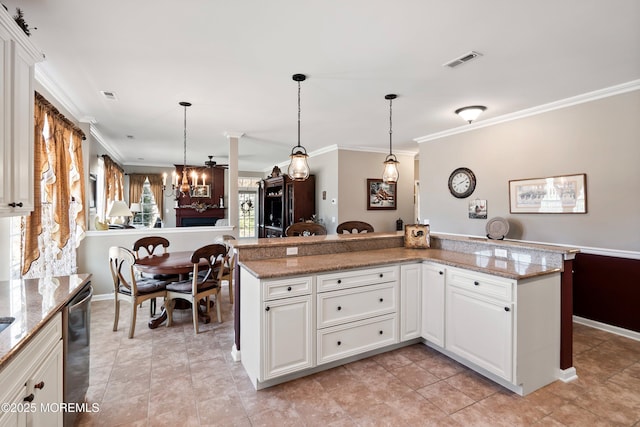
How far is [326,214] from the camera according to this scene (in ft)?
22.1

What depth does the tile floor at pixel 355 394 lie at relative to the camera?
1970mm

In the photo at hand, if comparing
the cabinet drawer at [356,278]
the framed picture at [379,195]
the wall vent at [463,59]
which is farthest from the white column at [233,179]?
the wall vent at [463,59]

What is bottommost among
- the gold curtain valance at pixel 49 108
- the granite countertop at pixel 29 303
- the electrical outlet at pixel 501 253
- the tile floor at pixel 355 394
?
the tile floor at pixel 355 394

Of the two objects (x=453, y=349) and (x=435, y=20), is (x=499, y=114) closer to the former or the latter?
(x=435, y=20)

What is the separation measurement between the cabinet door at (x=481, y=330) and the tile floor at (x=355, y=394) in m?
0.18

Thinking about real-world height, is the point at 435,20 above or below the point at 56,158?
above

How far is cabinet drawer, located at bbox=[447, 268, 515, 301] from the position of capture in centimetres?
220

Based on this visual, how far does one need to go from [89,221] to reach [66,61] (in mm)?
2699

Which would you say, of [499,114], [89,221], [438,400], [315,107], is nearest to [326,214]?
[315,107]

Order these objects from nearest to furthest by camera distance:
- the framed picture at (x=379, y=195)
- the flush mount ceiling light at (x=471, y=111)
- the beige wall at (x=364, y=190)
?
the flush mount ceiling light at (x=471, y=111) → the beige wall at (x=364, y=190) → the framed picture at (x=379, y=195)

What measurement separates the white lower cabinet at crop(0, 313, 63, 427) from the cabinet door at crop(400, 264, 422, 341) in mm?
2403

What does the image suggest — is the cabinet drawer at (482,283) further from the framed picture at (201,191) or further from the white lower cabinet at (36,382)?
the framed picture at (201,191)

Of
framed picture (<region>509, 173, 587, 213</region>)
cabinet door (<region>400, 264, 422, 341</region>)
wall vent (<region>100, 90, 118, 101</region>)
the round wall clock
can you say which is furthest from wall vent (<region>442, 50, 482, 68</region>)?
wall vent (<region>100, 90, 118, 101</region>)

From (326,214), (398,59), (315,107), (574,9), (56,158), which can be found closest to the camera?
(574,9)
